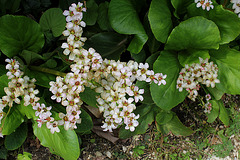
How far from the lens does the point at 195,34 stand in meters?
1.33

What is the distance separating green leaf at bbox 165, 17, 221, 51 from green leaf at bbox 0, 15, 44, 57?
739 millimetres

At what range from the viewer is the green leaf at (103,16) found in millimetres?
1360

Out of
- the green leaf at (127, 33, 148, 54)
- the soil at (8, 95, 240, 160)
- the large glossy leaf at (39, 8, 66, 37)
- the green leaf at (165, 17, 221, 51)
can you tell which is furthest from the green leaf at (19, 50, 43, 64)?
the green leaf at (165, 17, 221, 51)

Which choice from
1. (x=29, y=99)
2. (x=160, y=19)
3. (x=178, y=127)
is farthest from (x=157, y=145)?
(x=29, y=99)

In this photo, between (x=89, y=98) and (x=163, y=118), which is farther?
(x=163, y=118)

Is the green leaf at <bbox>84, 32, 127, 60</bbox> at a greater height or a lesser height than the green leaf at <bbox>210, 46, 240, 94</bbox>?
greater

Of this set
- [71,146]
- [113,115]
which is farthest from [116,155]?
[113,115]

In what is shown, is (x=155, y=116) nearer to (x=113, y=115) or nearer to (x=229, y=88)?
(x=229, y=88)

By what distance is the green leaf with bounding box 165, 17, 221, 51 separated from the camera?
1285mm

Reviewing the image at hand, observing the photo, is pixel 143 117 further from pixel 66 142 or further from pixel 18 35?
pixel 18 35

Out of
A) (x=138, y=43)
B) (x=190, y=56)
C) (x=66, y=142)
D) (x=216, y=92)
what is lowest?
(x=216, y=92)

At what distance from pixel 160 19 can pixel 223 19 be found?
37 cm

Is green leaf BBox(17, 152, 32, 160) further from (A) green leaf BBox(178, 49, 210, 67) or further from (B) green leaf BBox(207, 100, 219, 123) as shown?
(B) green leaf BBox(207, 100, 219, 123)

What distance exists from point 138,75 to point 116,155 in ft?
3.58
